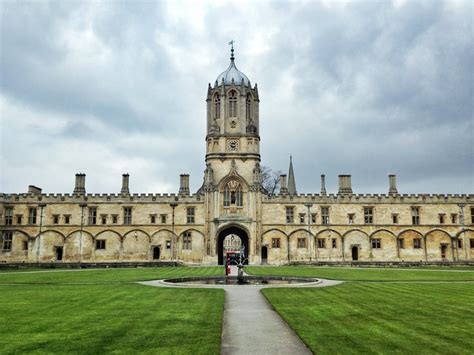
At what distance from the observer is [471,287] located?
2064 centimetres

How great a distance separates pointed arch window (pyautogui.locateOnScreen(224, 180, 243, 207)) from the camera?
2025 inches

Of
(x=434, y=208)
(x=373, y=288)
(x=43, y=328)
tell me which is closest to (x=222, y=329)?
(x=43, y=328)

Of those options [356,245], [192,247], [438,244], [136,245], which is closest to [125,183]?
[136,245]

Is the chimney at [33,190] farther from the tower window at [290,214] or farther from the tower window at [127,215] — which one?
the tower window at [290,214]

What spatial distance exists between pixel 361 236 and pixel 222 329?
144ft

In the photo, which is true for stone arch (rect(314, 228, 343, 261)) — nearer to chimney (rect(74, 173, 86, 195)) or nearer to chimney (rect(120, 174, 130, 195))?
chimney (rect(120, 174, 130, 195))

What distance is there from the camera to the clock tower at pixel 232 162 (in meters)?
50.8

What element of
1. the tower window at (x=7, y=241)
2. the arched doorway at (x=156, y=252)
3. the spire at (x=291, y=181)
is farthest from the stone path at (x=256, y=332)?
the spire at (x=291, y=181)

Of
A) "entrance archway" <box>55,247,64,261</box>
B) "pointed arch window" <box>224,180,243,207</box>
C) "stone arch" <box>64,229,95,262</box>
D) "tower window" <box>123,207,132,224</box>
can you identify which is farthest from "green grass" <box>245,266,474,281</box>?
"entrance archway" <box>55,247,64,261</box>

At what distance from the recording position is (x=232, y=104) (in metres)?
54.8

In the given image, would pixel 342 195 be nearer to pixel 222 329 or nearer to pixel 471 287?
pixel 471 287

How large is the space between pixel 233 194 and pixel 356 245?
14.8 m

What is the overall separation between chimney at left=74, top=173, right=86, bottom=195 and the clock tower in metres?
13.9

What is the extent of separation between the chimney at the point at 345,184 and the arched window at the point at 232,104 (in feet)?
47.6
